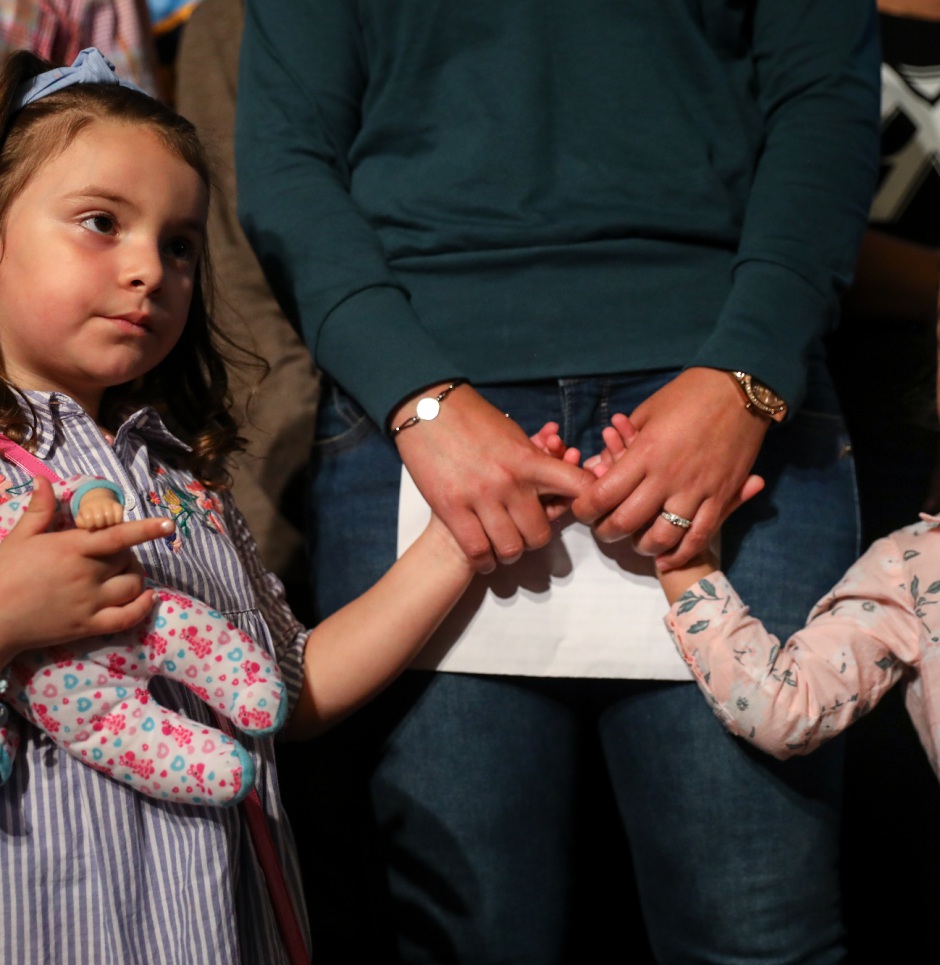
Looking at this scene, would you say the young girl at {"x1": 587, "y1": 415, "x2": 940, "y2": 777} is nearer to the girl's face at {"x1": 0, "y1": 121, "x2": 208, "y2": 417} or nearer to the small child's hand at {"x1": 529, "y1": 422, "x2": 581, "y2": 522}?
the small child's hand at {"x1": 529, "y1": 422, "x2": 581, "y2": 522}

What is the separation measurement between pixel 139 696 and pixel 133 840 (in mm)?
107

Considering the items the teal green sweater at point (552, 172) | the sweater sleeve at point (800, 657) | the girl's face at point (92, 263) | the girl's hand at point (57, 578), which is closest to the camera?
the girl's hand at point (57, 578)

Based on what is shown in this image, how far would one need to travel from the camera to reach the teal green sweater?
1.00m

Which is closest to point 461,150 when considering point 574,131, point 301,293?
point 574,131

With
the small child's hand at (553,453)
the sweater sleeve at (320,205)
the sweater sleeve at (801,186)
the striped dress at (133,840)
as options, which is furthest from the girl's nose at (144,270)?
the sweater sleeve at (801,186)

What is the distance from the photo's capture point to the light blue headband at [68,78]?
2.75 feet

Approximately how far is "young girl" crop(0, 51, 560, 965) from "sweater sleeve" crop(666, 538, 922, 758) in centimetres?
22

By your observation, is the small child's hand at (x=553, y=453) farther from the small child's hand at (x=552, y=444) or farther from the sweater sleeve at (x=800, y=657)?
the sweater sleeve at (x=800, y=657)

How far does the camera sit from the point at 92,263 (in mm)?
763

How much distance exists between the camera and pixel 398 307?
988mm

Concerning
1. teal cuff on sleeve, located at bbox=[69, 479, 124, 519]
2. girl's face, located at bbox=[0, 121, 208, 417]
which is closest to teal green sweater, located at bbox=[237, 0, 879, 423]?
girl's face, located at bbox=[0, 121, 208, 417]

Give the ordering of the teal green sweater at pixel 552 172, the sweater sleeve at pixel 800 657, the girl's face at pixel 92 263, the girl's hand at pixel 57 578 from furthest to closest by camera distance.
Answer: the teal green sweater at pixel 552 172 → the sweater sleeve at pixel 800 657 → the girl's face at pixel 92 263 → the girl's hand at pixel 57 578

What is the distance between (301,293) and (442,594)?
323 millimetres

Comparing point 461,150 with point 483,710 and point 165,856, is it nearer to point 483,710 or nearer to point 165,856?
point 483,710
